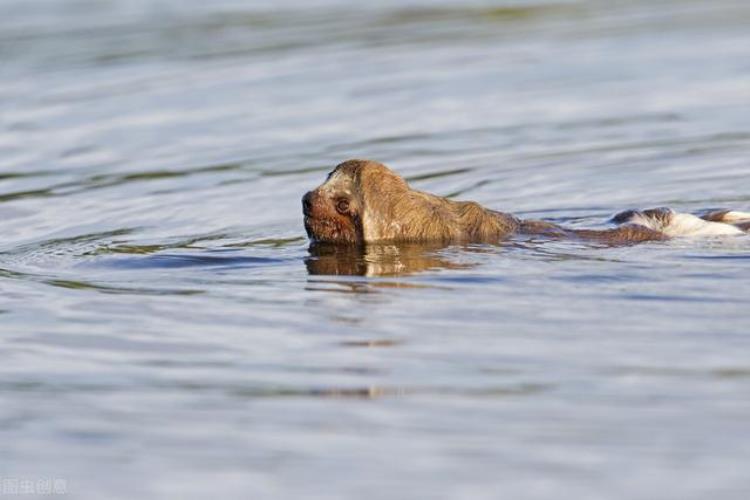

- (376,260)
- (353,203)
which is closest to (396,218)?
(353,203)

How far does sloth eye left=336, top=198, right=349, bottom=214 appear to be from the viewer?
1077cm

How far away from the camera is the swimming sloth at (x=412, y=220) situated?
10742 millimetres

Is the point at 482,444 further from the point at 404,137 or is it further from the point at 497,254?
the point at 404,137

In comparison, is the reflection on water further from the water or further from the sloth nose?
the sloth nose

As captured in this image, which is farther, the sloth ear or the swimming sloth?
the sloth ear

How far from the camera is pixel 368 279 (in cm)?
1005

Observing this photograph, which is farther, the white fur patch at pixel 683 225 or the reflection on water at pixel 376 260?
the white fur patch at pixel 683 225

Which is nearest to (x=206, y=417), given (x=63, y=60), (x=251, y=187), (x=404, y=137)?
(x=251, y=187)

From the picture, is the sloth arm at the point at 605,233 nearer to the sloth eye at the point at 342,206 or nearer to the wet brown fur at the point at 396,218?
the wet brown fur at the point at 396,218

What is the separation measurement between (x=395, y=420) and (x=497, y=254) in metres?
3.61

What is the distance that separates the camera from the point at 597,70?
18641 mm

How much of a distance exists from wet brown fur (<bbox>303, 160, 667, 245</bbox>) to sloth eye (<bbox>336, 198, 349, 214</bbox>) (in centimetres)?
2

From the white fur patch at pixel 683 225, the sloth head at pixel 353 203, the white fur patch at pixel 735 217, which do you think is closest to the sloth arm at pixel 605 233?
the white fur patch at pixel 683 225

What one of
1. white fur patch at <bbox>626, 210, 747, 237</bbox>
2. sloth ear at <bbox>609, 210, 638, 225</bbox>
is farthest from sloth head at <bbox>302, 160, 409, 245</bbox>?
white fur patch at <bbox>626, 210, 747, 237</bbox>
